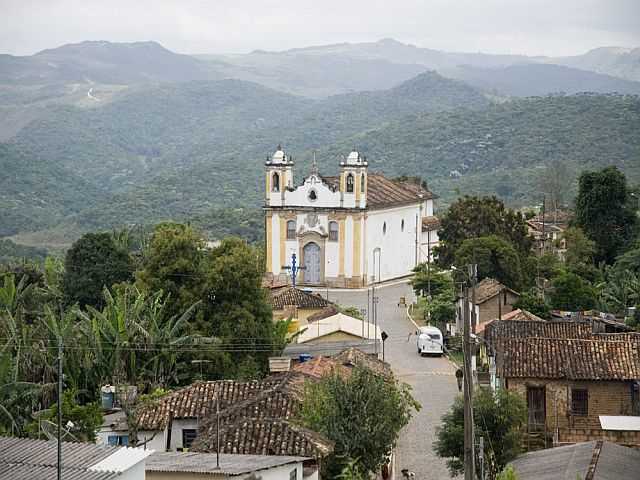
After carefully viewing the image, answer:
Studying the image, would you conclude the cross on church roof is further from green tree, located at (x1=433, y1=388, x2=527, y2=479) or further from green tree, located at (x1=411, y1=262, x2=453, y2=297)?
green tree, located at (x1=433, y1=388, x2=527, y2=479)

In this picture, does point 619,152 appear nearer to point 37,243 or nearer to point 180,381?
point 37,243

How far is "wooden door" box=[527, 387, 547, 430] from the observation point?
27828 millimetres

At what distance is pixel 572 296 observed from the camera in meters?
45.8

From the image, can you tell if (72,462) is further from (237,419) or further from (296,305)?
(296,305)

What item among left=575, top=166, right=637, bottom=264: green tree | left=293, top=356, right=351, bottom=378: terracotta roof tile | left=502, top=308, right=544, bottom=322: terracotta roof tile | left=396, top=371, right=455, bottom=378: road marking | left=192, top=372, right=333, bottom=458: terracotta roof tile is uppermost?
left=575, top=166, right=637, bottom=264: green tree

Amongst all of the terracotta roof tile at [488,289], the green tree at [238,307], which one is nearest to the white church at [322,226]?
the terracotta roof tile at [488,289]

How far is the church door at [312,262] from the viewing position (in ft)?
197

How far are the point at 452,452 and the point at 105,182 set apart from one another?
6008 inches

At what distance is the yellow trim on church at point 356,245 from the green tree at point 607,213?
10396 millimetres

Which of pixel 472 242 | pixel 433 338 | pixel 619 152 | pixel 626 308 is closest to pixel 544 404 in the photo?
pixel 433 338

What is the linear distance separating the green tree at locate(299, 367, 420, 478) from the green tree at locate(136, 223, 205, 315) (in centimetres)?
1356

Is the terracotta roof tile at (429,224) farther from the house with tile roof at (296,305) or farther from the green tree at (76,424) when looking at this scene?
the green tree at (76,424)

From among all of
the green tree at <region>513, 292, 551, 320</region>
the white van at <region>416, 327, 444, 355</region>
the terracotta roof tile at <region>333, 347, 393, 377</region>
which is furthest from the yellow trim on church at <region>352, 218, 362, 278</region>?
the terracotta roof tile at <region>333, 347, 393, 377</region>

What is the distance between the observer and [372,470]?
23.7 m
